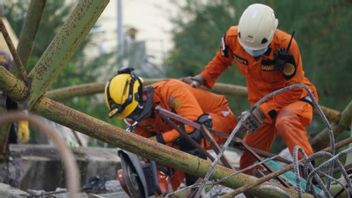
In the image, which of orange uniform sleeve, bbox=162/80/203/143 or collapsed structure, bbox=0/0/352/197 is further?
orange uniform sleeve, bbox=162/80/203/143

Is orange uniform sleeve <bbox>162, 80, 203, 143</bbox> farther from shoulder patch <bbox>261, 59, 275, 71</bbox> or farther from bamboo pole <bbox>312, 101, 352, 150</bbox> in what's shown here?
bamboo pole <bbox>312, 101, 352, 150</bbox>

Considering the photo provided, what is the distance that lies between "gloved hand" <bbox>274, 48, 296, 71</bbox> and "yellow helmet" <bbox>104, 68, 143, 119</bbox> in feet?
3.34

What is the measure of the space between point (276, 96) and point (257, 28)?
1.71 ft

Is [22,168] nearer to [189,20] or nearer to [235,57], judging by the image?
[235,57]

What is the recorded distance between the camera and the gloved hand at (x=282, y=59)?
714cm

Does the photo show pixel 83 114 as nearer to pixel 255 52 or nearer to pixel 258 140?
pixel 255 52

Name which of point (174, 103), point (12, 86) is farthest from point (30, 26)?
point (12, 86)

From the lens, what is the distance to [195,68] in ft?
55.1

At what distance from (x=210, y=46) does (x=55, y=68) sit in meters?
11.3

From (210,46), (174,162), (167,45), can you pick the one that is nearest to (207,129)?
(174,162)

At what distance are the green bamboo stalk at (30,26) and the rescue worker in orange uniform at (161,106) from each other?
0.76 metres

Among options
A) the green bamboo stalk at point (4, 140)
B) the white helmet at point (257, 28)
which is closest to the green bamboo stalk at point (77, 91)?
the green bamboo stalk at point (4, 140)

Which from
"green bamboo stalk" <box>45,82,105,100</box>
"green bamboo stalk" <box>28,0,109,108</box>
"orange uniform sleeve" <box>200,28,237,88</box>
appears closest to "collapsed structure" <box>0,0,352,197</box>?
"green bamboo stalk" <box>28,0,109,108</box>

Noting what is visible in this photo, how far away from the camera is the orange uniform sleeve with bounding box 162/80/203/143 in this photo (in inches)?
276
